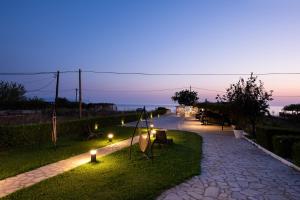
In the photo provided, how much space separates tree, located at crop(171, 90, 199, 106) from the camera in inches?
2879

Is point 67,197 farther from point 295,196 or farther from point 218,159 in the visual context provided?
point 218,159

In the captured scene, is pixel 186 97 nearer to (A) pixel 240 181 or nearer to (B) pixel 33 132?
(B) pixel 33 132

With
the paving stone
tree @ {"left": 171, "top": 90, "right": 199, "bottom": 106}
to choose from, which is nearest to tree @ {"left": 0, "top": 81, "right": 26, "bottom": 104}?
tree @ {"left": 171, "top": 90, "right": 199, "bottom": 106}

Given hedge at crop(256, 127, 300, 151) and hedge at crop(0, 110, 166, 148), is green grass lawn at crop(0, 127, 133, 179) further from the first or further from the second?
hedge at crop(256, 127, 300, 151)

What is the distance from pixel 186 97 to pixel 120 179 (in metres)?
66.5

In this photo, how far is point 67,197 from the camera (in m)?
6.63

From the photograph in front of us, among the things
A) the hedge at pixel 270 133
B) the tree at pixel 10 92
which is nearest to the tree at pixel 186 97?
the tree at pixel 10 92

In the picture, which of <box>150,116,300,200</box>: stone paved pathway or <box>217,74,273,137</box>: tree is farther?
<box>217,74,273,137</box>: tree

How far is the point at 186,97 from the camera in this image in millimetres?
73688

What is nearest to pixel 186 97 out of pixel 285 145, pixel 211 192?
pixel 285 145

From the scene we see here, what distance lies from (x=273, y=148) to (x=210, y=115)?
17.2m

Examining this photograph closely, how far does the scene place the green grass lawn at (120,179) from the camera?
6812mm

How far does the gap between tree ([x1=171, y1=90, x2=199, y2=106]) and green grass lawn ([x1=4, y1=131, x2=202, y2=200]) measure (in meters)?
62.0

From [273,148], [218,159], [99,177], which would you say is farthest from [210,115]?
[99,177]
